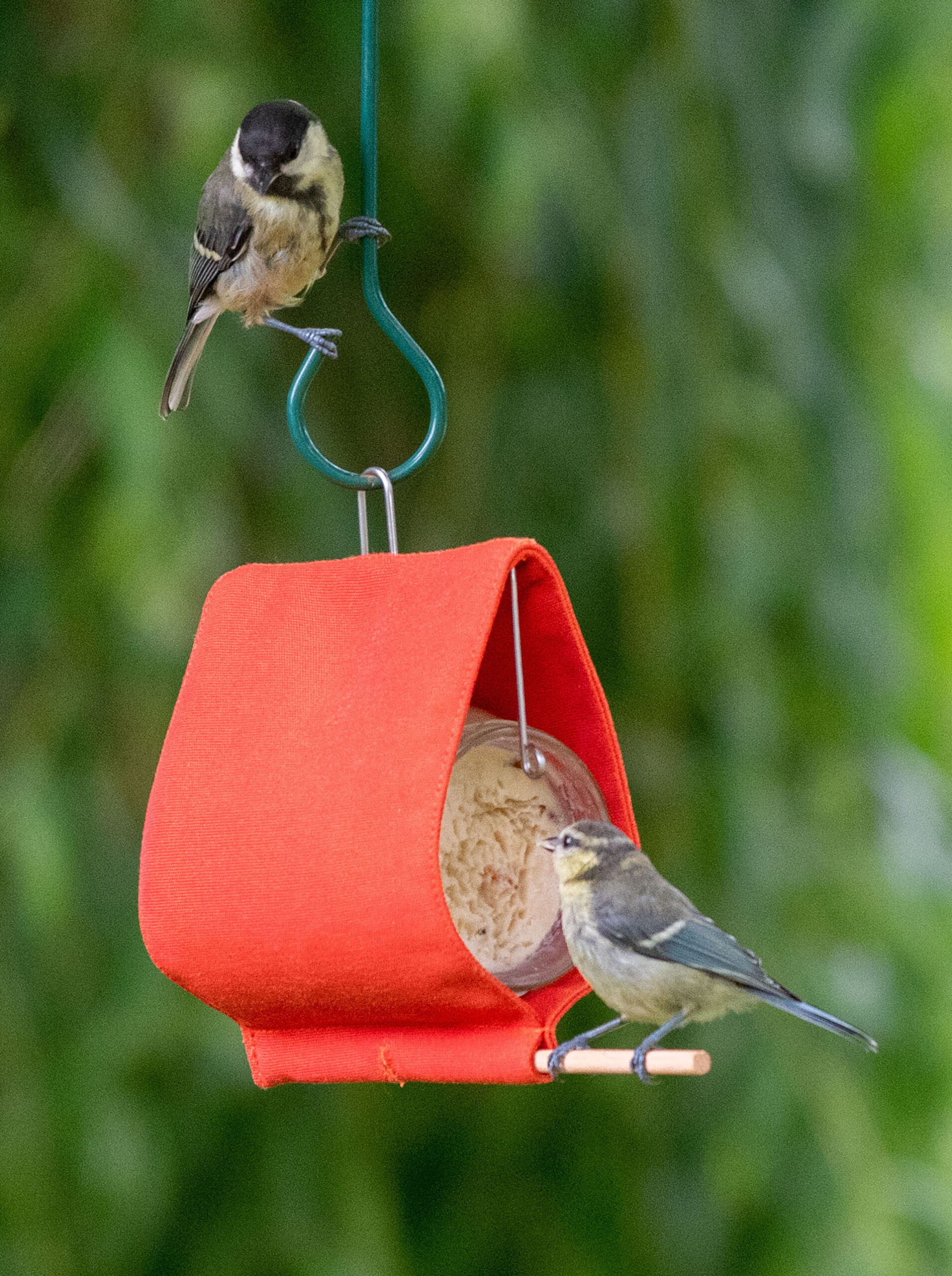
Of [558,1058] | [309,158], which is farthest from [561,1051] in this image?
[309,158]

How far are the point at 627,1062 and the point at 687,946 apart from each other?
0.15 m

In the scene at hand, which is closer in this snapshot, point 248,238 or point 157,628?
point 248,238

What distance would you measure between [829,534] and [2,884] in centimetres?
104

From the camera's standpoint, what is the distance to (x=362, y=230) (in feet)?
4.45

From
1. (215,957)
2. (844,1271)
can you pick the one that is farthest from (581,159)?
(844,1271)

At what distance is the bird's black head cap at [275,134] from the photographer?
55.3 inches

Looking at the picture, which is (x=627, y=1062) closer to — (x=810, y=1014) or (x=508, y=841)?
(x=810, y=1014)

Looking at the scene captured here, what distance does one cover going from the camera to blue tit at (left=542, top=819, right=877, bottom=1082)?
1126 millimetres

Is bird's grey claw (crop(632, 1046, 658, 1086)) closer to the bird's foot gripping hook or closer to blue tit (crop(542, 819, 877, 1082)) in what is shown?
blue tit (crop(542, 819, 877, 1082))

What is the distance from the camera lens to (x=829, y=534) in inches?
81.0

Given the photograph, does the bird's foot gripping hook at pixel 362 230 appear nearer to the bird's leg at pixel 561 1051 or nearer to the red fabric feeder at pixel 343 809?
the red fabric feeder at pixel 343 809

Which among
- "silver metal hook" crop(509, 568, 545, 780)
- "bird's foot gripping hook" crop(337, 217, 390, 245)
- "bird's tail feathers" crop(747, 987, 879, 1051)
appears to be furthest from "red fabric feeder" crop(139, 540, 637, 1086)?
"bird's foot gripping hook" crop(337, 217, 390, 245)

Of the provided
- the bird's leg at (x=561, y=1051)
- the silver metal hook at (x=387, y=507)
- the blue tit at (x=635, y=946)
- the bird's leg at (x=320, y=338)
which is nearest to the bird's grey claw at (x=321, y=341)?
the bird's leg at (x=320, y=338)

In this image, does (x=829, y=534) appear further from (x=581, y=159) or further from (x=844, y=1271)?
(x=844, y=1271)
